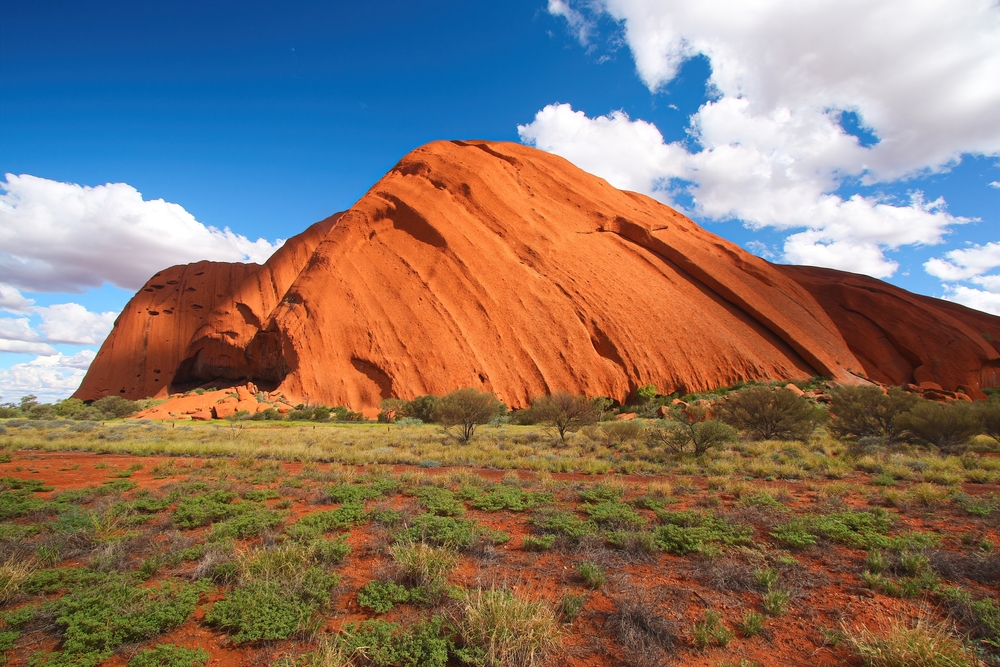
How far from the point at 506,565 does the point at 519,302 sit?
29.6 metres

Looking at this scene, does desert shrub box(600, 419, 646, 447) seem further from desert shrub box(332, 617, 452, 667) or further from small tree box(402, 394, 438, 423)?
small tree box(402, 394, 438, 423)

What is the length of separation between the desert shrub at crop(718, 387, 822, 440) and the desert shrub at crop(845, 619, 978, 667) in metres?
14.6

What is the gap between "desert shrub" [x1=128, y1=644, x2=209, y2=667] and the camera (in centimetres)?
328

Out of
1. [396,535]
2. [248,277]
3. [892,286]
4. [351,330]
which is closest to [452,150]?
[351,330]

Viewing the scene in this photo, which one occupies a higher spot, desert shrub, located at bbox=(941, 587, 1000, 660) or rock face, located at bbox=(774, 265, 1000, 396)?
rock face, located at bbox=(774, 265, 1000, 396)

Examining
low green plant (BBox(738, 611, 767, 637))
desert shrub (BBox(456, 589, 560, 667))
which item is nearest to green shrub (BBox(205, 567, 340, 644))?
desert shrub (BBox(456, 589, 560, 667))

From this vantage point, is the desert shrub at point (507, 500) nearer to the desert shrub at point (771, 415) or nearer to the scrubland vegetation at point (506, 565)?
the scrubland vegetation at point (506, 565)

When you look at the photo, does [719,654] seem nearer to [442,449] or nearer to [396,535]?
[396,535]

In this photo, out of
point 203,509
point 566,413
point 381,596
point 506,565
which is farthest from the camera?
point 566,413

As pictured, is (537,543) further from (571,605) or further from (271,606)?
(271,606)

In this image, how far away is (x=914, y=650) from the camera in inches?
118

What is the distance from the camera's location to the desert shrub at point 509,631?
3.19 m

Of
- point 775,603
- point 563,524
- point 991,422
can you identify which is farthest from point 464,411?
point 991,422

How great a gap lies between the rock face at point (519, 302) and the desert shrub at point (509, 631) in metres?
27.1
